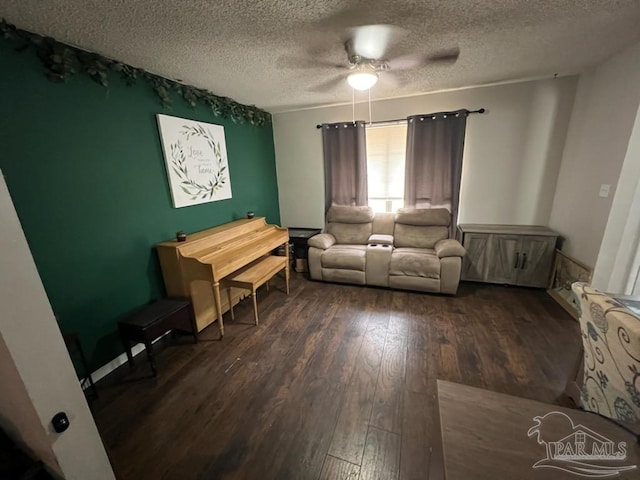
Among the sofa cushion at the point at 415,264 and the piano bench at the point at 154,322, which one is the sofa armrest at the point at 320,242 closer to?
the sofa cushion at the point at 415,264

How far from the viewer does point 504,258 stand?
3043mm

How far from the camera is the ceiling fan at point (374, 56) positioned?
1680mm

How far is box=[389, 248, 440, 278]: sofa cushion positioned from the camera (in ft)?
9.62

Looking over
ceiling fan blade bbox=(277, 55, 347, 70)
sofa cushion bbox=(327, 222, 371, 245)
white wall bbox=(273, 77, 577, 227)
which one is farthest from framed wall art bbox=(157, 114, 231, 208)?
white wall bbox=(273, 77, 577, 227)

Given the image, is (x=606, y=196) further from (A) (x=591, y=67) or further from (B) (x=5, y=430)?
(B) (x=5, y=430)

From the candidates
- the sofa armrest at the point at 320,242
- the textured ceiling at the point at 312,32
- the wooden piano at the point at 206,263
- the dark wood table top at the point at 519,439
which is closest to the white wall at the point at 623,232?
the textured ceiling at the point at 312,32

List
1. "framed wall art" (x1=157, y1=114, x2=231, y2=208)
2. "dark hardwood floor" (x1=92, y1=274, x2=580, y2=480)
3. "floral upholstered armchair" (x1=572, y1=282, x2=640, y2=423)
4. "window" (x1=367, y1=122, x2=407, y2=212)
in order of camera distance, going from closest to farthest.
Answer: "floral upholstered armchair" (x1=572, y1=282, x2=640, y2=423) < "dark hardwood floor" (x1=92, y1=274, x2=580, y2=480) < "framed wall art" (x1=157, y1=114, x2=231, y2=208) < "window" (x1=367, y1=122, x2=407, y2=212)

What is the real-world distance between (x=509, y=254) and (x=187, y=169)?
12.1 ft

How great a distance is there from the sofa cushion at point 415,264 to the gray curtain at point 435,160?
720 millimetres

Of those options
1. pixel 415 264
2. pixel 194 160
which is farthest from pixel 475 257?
pixel 194 160

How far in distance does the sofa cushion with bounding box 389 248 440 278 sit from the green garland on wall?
9.08ft

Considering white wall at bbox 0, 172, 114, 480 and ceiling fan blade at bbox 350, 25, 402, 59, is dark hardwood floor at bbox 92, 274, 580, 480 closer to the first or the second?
white wall at bbox 0, 172, 114, 480

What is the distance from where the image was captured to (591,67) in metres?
2.47

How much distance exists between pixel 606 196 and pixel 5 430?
3.95 m
